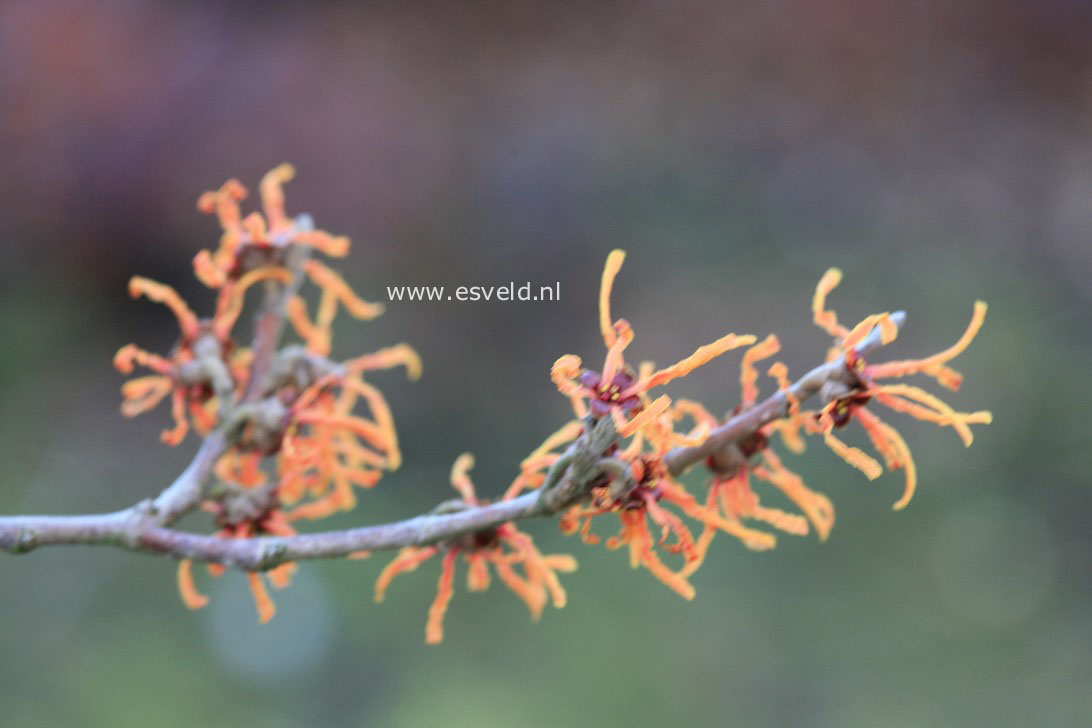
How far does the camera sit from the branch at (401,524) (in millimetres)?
583

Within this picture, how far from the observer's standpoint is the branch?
58cm

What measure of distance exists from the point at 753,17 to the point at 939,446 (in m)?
1.30

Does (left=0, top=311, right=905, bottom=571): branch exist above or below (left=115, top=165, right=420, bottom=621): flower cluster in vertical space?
below

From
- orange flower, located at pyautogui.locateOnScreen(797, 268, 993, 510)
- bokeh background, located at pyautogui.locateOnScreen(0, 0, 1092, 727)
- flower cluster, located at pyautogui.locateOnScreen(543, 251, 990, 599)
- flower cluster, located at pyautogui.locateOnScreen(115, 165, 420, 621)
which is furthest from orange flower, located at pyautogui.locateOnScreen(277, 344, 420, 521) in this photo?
bokeh background, located at pyautogui.locateOnScreen(0, 0, 1092, 727)

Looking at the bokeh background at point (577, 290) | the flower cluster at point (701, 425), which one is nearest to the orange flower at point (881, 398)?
the flower cluster at point (701, 425)

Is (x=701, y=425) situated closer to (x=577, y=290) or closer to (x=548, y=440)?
(x=548, y=440)

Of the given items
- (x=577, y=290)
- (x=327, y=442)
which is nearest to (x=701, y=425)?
(x=327, y=442)

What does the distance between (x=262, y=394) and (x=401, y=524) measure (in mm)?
207

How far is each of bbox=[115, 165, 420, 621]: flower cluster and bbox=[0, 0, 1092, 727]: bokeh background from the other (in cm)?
135

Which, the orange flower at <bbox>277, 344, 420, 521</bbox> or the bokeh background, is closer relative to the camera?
the orange flower at <bbox>277, 344, 420, 521</bbox>

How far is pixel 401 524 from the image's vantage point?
2.06ft

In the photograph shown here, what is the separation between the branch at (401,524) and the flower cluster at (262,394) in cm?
7

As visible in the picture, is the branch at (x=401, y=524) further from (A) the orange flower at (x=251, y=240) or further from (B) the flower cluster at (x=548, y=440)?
(A) the orange flower at (x=251, y=240)

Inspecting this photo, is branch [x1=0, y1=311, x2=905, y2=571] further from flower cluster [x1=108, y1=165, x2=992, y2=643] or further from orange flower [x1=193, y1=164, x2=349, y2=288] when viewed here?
orange flower [x1=193, y1=164, x2=349, y2=288]
